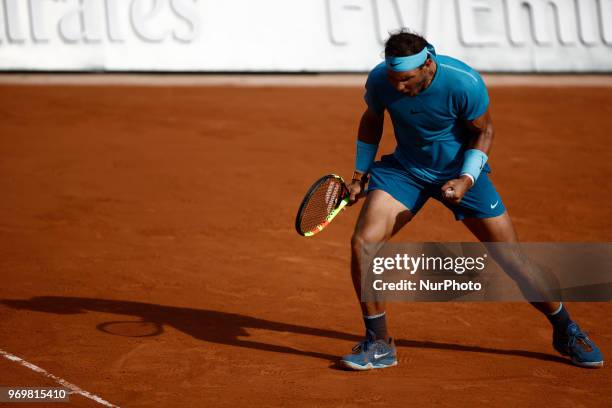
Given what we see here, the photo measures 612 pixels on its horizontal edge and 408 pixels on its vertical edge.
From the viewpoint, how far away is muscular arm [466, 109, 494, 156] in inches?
240

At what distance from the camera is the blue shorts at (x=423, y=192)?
6211 millimetres

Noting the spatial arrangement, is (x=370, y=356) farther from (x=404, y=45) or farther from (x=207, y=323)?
(x=404, y=45)

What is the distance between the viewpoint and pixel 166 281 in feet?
26.7

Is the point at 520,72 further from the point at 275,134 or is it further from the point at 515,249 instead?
the point at 515,249

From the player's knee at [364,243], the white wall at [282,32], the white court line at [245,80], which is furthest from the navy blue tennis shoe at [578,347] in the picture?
the white wall at [282,32]

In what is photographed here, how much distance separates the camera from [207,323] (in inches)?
284

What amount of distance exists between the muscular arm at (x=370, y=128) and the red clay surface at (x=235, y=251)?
1.41 metres

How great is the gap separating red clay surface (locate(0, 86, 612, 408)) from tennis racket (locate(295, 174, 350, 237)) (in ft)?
2.90

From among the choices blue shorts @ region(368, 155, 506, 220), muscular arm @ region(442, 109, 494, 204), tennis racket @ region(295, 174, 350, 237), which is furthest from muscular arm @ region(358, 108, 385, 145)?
muscular arm @ region(442, 109, 494, 204)

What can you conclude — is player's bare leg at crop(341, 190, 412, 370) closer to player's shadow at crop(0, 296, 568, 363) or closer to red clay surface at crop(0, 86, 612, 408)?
red clay surface at crop(0, 86, 612, 408)

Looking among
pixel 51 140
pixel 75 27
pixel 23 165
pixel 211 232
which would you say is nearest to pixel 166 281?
pixel 211 232

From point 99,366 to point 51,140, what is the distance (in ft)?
23.3

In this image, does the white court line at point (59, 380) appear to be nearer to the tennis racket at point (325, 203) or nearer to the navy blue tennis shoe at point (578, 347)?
the tennis racket at point (325, 203)

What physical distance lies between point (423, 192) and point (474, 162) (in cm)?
41
